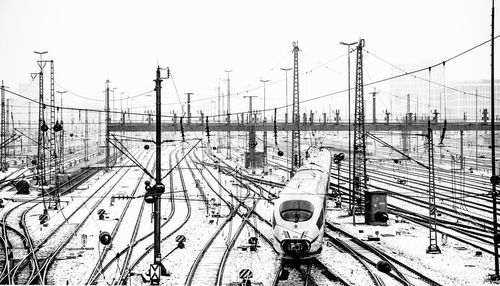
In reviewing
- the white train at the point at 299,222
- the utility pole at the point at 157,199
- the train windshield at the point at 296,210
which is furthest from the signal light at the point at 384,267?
the utility pole at the point at 157,199

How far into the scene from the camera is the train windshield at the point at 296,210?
→ 19.8 meters

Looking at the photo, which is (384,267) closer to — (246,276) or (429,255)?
(429,255)

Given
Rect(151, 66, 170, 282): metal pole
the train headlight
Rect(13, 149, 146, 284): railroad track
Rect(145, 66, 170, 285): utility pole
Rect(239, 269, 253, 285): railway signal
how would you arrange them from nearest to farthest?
1. Rect(239, 269, 253, 285): railway signal
2. Rect(145, 66, 170, 285): utility pole
3. Rect(151, 66, 170, 282): metal pole
4. the train headlight
5. Rect(13, 149, 146, 284): railroad track

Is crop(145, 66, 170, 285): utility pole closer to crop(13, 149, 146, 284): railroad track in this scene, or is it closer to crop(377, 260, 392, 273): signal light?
crop(13, 149, 146, 284): railroad track

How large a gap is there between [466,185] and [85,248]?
36.2m

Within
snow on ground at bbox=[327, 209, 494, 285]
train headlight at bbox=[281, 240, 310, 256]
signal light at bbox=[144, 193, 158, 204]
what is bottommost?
snow on ground at bbox=[327, 209, 494, 285]

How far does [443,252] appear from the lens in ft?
74.6

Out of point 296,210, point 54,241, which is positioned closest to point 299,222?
point 296,210

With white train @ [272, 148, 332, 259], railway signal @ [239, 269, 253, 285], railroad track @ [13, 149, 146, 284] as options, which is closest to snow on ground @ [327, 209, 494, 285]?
white train @ [272, 148, 332, 259]

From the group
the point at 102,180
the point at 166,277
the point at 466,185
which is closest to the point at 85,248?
the point at 166,277

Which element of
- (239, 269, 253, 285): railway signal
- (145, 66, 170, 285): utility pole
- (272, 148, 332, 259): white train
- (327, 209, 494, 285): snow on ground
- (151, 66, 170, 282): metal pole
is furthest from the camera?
(327, 209, 494, 285): snow on ground

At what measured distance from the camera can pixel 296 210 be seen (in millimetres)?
20016

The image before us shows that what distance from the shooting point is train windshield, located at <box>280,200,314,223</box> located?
64.9 ft

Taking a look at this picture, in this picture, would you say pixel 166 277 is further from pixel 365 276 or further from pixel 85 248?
pixel 365 276
